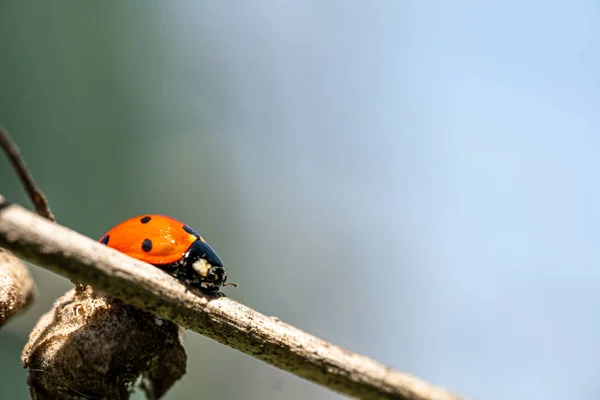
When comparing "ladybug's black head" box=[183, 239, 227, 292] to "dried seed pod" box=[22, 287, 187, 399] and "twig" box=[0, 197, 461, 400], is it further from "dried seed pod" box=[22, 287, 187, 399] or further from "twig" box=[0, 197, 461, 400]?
"dried seed pod" box=[22, 287, 187, 399]

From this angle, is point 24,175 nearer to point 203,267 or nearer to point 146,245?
point 146,245

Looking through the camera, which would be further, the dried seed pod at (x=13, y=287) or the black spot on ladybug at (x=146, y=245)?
the dried seed pod at (x=13, y=287)

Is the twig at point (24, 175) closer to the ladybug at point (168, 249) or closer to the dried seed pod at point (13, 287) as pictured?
the ladybug at point (168, 249)

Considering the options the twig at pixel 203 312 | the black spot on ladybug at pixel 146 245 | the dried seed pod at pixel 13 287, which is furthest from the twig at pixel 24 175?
the dried seed pod at pixel 13 287

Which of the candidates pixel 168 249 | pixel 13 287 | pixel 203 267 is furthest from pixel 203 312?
pixel 13 287

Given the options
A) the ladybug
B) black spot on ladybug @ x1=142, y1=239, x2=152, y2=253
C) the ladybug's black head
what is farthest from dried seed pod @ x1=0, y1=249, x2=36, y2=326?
the ladybug's black head
